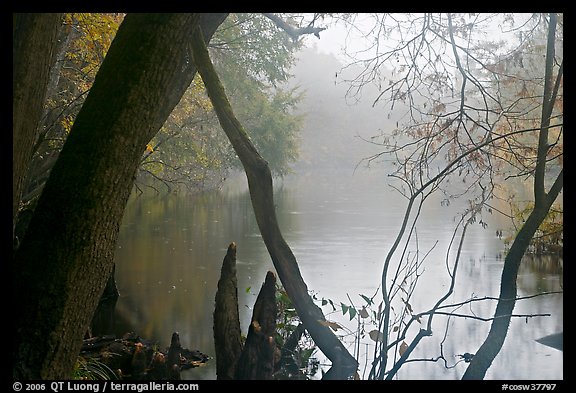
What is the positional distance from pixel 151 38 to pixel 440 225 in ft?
43.6

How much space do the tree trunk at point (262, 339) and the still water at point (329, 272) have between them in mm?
909

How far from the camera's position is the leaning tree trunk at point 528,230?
483 centimetres

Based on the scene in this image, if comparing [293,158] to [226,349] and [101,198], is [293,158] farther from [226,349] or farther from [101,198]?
[101,198]

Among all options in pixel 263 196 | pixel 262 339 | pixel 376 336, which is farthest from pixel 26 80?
pixel 262 339

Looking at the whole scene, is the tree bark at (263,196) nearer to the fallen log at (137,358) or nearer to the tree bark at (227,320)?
the tree bark at (227,320)

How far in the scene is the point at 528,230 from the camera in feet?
16.0

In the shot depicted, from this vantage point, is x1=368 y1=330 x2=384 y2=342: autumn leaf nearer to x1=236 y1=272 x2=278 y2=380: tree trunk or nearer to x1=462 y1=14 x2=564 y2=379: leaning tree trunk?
x1=236 y1=272 x2=278 y2=380: tree trunk

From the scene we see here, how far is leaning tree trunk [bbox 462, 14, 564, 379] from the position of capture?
483cm

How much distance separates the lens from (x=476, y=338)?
7.25 metres

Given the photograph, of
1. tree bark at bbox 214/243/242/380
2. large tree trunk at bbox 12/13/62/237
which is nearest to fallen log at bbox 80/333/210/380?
tree bark at bbox 214/243/242/380

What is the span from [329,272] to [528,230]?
212 inches

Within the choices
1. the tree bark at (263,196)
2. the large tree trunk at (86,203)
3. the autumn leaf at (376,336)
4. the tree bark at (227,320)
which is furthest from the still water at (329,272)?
the large tree trunk at (86,203)

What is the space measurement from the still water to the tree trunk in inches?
35.8
